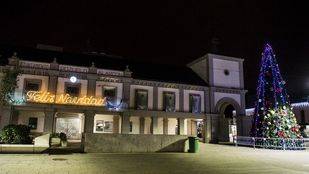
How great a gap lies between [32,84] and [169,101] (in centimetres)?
1628

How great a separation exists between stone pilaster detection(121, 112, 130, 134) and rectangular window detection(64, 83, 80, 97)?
19.1 ft

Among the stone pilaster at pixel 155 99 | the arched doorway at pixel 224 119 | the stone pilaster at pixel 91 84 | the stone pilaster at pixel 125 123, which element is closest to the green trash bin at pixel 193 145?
the stone pilaster at pixel 125 123

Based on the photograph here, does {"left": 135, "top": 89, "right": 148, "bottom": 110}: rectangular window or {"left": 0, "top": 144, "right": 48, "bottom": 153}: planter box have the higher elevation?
{"left": 135, "top": 89, "right": 148, "bottom": 110}: rectangular window

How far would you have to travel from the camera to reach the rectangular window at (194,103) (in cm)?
3689

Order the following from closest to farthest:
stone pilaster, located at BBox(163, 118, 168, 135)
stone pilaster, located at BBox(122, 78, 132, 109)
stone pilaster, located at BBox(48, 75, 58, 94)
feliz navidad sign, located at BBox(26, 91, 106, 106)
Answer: feliz navidad sign, located at BBox(26, 91, 106, 106) < stone pilaster, located at BBox(48, 75, 58, 94) < stone pilaster, located at BBox(122, 78, 132, 109) < stone pilaster, located at BBox(163, 118, 168, 135)

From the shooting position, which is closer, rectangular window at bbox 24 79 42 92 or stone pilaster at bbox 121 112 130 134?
rectangular window at bbox 24 79 42 92

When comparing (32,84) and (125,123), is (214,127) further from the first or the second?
(32,84)

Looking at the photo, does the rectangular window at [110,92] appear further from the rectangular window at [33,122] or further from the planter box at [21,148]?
the planter box at [21,148]

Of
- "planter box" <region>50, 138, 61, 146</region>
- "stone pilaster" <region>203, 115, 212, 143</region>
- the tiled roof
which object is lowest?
"planter box" <region>50, 138, 61, 146</region>

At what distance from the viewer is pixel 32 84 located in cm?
2955

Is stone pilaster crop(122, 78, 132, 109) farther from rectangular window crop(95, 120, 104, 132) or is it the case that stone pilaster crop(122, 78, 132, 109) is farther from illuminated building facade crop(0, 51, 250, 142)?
rectangular window crop(95, 120, 104, 132)

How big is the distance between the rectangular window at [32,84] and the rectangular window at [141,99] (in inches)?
435

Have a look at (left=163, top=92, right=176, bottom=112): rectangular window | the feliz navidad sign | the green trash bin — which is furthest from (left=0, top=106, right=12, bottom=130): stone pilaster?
the green trash bin

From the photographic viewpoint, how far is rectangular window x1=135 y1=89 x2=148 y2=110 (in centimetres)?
3371
